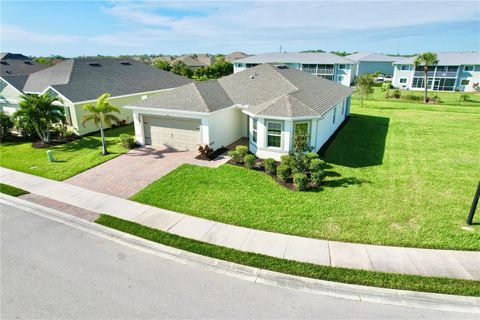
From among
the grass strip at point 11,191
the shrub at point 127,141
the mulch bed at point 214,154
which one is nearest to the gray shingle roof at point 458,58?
the mulch bed at point 214,154

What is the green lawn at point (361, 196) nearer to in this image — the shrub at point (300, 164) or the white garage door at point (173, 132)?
the shrub at point (300, 164)

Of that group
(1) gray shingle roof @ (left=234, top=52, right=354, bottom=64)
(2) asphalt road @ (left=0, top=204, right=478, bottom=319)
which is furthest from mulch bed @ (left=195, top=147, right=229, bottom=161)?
(1) gray shingle roof @ (left=234, top=52, right=354, bottom=64)

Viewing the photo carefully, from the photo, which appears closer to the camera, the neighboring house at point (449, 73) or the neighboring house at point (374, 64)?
the neighboring house at point (449, 73)

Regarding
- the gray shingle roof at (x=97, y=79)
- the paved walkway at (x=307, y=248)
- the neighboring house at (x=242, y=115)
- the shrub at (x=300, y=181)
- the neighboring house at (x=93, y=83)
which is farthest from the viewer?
the gray shingle roof at (x=97, y=79)

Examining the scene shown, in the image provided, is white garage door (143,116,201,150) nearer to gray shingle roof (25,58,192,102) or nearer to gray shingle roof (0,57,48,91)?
gray shingle roof (25,58,192,102)

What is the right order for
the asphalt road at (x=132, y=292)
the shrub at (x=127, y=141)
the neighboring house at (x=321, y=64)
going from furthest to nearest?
the neighboring house at (x=321, y=64) < the shrub at (x=127, y=141) < the asphalt road at (x=132, y=292)

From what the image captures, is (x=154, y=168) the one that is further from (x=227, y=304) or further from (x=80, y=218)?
(x=227, y=304)
